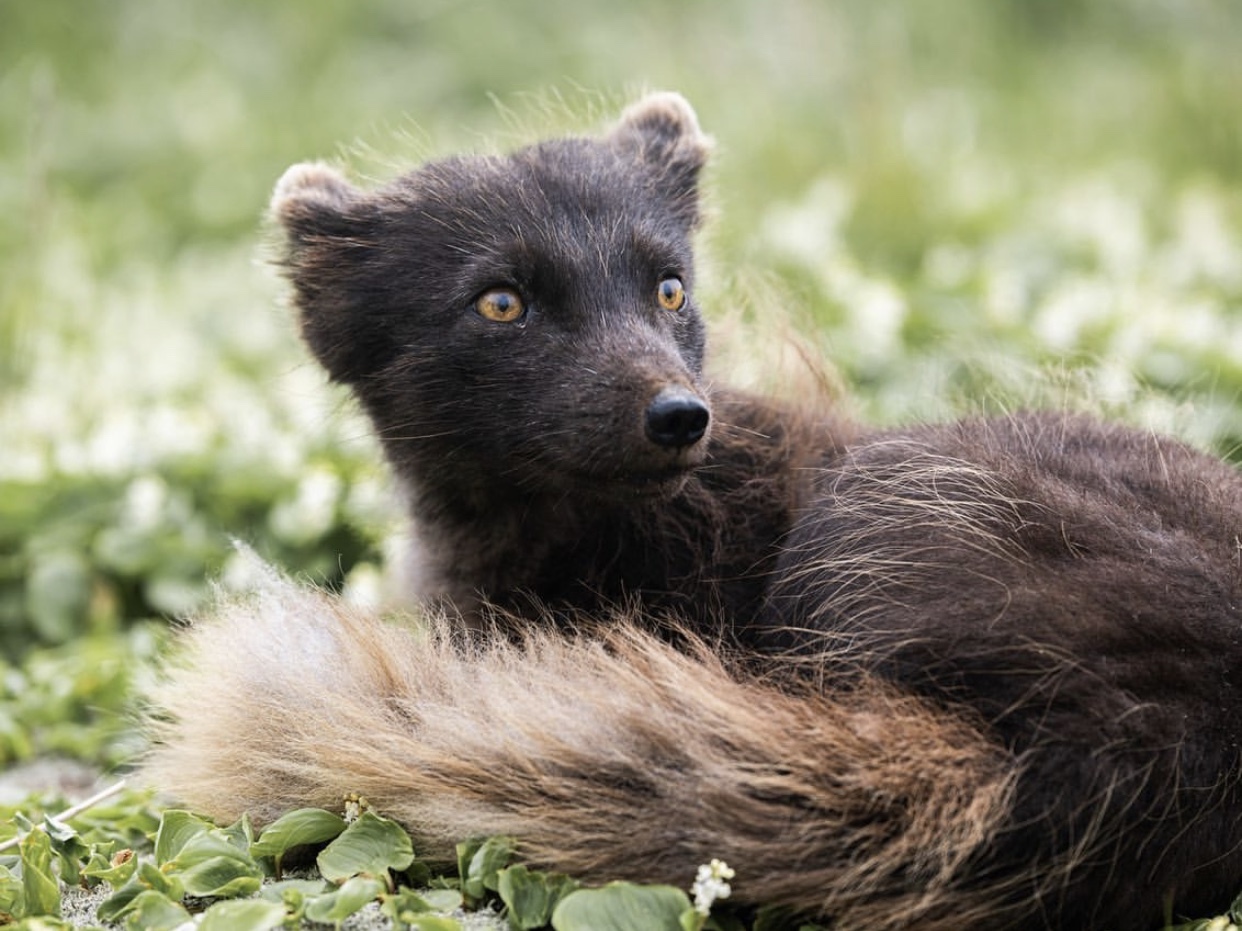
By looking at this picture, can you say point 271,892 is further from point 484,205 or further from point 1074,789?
point 484,205

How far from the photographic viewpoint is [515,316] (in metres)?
3.62

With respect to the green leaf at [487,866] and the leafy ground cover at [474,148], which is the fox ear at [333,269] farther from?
the green leaf at [487,866]

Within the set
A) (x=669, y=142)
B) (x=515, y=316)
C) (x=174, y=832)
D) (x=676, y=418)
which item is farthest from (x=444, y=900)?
(x=669, y=142)

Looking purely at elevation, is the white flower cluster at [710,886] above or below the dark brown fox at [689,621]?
below

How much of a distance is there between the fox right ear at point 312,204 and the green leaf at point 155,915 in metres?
1.88

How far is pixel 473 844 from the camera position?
9.38ft

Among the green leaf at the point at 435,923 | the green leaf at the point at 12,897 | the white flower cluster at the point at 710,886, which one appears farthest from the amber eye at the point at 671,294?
the green leaf at the point at 12,897

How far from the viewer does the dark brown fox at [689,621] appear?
269 centimetres

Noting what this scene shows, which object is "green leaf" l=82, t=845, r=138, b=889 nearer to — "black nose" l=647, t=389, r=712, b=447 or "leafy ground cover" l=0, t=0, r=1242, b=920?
"leafy ground cover" l=0, t=0, r=1242, b=920

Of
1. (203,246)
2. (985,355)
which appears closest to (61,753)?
(985,355)

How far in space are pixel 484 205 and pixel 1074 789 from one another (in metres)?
2.05

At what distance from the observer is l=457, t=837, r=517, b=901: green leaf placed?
279cm

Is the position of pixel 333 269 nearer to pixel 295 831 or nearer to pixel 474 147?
pixel 474 147

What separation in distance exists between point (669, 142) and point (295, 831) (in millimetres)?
2327
